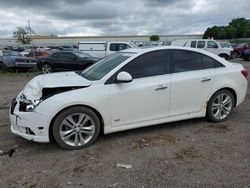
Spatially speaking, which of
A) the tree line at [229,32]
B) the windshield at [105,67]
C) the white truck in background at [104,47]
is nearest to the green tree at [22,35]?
the tree line at [229,32]

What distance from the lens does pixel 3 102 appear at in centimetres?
774

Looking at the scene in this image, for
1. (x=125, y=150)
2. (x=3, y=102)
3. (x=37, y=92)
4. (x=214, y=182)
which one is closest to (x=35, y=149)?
(x=37, y=92)

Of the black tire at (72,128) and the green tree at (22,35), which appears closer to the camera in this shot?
the black tire at (72,128)

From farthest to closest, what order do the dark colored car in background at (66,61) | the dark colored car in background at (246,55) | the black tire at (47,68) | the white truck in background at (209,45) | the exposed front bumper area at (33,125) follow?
the dark colored car in background at (246,55)
the white truck in background at (209,45)
the black tire at (47,68)
the dark colored car in background at (66,61)
the exposed front bumper area at (33,125)

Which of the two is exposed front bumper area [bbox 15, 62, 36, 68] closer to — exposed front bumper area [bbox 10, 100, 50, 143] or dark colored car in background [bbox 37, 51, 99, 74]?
dark colored car in background [bbox 37, 51, 99, 74]

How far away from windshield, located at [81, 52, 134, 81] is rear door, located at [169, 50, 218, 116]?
0.89 m

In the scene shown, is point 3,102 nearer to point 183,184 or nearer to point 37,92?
point 37,92

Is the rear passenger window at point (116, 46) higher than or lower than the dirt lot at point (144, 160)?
higher

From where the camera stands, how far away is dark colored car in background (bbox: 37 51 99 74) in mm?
15047

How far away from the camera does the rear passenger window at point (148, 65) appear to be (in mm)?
4797

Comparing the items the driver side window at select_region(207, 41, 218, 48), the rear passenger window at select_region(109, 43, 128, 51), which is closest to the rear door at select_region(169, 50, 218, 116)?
the rear passenger window at select_region(109, 43, 128, 51)

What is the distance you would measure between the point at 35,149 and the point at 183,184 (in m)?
2.36

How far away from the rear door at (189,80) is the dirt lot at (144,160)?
44 centimetres

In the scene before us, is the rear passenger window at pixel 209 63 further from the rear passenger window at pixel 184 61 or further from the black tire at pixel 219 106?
the black tire at pixel 219 106
